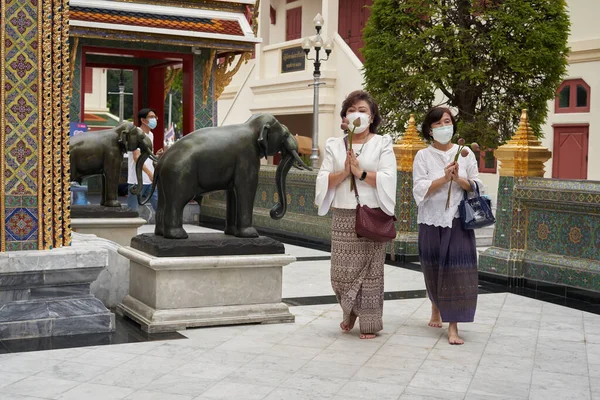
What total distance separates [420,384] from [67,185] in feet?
9.37

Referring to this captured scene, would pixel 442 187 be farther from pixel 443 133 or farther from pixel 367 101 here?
pixel 367 101

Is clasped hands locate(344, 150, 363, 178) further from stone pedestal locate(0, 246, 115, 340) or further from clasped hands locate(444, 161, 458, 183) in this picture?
stone pedestal locate(0, 246, 115, 340)

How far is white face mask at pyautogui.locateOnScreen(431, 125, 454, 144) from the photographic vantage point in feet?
20.0

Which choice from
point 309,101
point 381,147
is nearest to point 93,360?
point 381,147

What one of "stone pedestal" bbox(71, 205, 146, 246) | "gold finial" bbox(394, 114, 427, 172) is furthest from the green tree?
"stone pedestal" bbox(71, 205, 146, 246)

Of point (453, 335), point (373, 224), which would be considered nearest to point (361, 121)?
point (373, 224)

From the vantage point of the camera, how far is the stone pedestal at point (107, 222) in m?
9.23

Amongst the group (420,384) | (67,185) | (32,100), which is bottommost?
(420,384)

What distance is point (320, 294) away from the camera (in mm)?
7883

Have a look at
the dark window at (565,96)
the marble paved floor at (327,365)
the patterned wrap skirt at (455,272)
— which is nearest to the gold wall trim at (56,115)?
the marble paved floor at (327,365)

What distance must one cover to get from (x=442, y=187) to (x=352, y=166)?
29.0 inches

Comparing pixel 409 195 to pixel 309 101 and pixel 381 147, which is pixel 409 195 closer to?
pixel 381 147

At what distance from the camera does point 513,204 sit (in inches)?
352

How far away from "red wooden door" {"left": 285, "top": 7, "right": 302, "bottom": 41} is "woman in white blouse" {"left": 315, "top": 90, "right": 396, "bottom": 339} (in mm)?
21802
